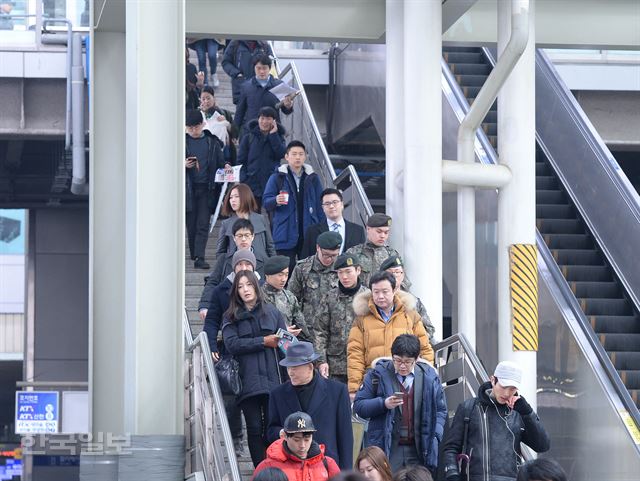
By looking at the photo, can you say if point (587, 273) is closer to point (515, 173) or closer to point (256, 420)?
point (515, 173)

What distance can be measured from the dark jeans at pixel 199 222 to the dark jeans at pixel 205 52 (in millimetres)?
6206

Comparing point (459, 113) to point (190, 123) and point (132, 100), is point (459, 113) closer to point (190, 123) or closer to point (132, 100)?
point (190, 123)

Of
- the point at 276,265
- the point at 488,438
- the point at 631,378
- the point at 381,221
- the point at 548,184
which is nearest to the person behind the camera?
the point at 488,438

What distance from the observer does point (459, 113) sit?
52.5 ft

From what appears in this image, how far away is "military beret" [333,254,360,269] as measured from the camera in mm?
10203

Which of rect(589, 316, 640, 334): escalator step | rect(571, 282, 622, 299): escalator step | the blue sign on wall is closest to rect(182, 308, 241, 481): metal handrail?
rect(589, 316, 640, 334): escalator step

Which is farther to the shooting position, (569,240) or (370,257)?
(569,240)

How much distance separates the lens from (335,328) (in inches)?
409

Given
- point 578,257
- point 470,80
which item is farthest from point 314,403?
point 470,80

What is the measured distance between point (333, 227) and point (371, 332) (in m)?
2.08

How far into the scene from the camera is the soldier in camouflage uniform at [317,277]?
34.4 ft

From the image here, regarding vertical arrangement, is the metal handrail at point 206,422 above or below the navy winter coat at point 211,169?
below

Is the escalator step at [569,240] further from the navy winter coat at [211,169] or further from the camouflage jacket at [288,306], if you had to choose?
the camouflage jacket at [288,306]

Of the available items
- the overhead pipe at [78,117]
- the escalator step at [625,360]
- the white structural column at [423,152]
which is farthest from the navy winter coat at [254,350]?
the overhead pipe at [78,117]
